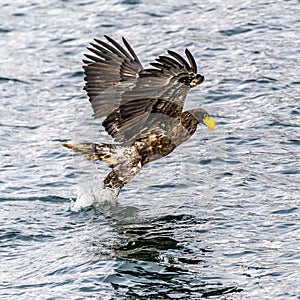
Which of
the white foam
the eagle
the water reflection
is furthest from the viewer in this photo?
the white foam

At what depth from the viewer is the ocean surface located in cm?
747

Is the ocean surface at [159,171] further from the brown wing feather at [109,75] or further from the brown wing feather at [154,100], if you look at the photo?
the brown wing feather at [109,75]

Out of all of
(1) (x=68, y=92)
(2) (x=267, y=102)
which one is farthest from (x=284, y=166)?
(1) (x=68, y=92)

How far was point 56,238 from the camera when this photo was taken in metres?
8.27

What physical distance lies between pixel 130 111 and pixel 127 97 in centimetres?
14

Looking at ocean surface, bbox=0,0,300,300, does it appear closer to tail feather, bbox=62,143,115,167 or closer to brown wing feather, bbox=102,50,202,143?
tail feather, bbox=62,143,115,167

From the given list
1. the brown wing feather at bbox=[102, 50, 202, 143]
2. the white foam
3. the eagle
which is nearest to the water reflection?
the white foam

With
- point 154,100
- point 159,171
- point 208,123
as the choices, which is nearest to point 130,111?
point 154,100

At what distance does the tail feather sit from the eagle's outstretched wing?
0.19 metres

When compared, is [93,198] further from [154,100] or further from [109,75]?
[154,100]

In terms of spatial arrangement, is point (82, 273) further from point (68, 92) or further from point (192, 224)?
point (68, 92)

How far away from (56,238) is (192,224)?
118 centimetres

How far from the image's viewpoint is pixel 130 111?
27.6 ft

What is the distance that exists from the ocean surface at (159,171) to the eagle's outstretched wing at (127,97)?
756 mm
